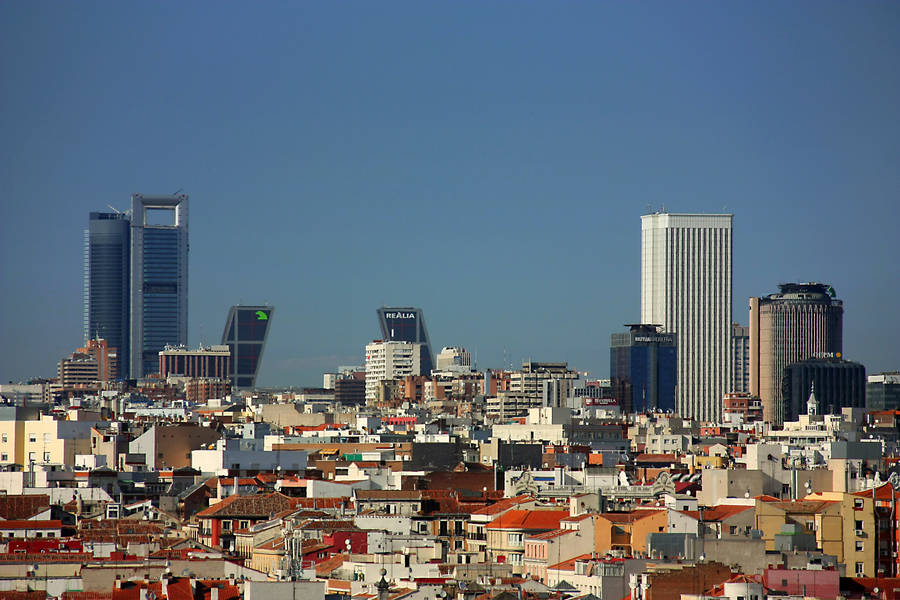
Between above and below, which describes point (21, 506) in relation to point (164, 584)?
above

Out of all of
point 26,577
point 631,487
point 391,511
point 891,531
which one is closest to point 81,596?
point 26,577

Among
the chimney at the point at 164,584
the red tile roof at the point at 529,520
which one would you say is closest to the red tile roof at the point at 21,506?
the red tile roof at the point at 529,520

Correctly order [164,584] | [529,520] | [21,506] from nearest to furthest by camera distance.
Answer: [164,584] → [529,520] → [21,506]

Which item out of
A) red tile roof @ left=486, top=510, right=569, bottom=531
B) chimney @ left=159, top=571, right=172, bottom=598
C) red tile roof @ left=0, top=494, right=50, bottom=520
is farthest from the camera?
red tile roof @ left=0, top=494, right=50, bottom=520

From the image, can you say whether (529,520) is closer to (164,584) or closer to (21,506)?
(21,506)

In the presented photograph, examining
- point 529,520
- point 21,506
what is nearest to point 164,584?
point 529,520

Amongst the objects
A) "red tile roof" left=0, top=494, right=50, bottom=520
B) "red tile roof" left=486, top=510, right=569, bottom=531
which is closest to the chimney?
"red tile roof" left=486, top=510, right=569, bottom=531

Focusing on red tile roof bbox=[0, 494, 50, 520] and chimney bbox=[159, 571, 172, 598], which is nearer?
chimney bbox=[159, 571, 172, 598]

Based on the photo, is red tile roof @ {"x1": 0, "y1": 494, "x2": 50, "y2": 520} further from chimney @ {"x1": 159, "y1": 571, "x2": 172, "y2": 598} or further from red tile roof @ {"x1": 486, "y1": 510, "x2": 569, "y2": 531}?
chimney @ {"x1": 159, "y1": 571, "x2": 172, "y2": 598}

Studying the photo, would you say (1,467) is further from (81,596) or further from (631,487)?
(81,596)

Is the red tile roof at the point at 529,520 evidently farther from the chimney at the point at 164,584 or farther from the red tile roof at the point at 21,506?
the chimney at the point at 164,584

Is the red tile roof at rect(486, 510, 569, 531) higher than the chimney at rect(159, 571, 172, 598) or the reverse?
higher

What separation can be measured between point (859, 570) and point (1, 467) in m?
71.1

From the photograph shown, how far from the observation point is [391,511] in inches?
3720
